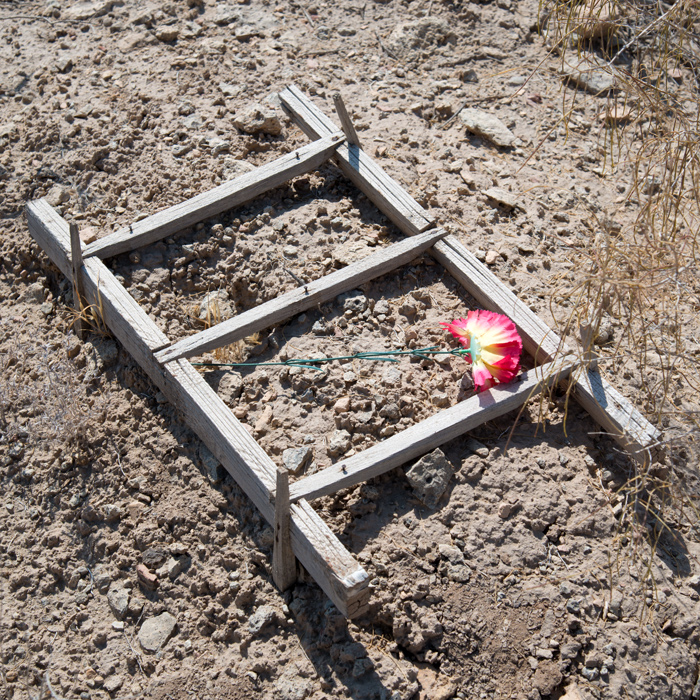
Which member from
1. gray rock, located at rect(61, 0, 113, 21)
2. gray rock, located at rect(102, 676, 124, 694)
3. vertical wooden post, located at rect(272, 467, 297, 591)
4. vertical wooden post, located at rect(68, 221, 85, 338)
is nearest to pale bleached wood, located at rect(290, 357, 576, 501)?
vertical wooden post, located at rect(272, 467, 297, 591)

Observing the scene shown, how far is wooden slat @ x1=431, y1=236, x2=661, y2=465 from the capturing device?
2.89 metres

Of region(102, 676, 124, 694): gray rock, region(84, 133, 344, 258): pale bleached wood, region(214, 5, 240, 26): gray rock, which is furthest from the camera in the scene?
region(214, 5, 240, 26): gray rock

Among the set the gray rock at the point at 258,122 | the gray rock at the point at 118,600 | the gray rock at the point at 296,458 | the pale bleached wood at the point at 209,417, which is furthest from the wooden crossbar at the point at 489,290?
the gray rock at the point at 118,600

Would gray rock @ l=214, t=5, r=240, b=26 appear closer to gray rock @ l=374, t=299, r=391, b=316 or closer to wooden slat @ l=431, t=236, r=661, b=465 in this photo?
wooden slat @ l=431, t=236, r=661, b=465

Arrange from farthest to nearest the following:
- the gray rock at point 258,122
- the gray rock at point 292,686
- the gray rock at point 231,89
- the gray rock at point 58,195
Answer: the gray rock at point 231,89
the gray rock at point 258,122
the gray rock at point 58,195
the gray rock at point 292,686

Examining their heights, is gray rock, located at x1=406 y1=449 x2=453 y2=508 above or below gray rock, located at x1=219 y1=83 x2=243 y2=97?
below

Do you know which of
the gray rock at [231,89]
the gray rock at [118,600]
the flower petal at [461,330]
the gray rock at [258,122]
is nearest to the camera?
the gray rock at [118,600]

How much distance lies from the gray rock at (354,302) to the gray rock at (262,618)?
4.27 ft

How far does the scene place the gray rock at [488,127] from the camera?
13.7 ft

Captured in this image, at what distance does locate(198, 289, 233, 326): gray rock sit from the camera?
136 inches

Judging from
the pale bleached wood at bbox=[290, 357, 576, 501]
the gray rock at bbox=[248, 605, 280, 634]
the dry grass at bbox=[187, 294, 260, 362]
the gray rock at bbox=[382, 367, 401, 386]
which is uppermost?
the dry grass at bbox=[187, 294, 260, 362]

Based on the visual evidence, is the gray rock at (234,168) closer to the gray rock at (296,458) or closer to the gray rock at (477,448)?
the gray rock at (296,458)

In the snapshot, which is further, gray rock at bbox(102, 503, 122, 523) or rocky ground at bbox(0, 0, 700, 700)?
gray rock at bbox(102, 503, 122, 523)

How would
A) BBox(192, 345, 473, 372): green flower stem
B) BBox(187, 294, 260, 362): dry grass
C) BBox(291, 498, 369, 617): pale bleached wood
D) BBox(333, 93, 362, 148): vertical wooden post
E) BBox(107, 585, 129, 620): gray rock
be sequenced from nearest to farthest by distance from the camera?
BBox(291, 498, 369, 617): pale bleached wood, BBox(107, 585, 129, 620): gray rock, BBox(192, 345, 473, 372): green flower stem, BBox(187, 294, 260, 362): dry grass, BBox(333, 93, 362, 148): vertical wooden post
